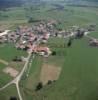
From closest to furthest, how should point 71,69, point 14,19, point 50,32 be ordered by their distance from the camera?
point 71,69, point 50,32, point 14,19

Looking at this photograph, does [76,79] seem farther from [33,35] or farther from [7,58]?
[33,35]

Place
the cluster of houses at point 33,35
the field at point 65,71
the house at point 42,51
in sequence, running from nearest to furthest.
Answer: the field at point 65,71, the house at point 42,51, the cluster of houses at point 33,35

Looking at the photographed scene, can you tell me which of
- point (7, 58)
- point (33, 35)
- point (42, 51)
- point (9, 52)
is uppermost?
point (7, 58)

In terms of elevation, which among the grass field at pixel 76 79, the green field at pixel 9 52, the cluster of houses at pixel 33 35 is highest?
the grass field at pixel 76 79

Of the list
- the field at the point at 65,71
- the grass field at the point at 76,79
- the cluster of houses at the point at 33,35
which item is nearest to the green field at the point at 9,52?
the field at the point at 65,71

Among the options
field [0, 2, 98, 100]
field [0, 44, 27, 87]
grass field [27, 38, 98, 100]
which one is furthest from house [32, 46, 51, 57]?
grass field [27, 38, 98, 100]

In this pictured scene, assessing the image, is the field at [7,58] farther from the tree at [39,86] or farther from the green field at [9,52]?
the tree at [39,86]

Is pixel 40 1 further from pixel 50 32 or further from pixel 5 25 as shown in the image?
pixel 50 32

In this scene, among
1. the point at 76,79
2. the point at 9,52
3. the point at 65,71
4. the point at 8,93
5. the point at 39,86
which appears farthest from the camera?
the point at 9,52

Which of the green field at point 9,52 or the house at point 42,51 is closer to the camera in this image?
the green field at point 9,52

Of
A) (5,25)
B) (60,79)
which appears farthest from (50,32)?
(60,79)

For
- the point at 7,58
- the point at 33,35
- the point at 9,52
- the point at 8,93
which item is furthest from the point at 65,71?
the point at 33,35
